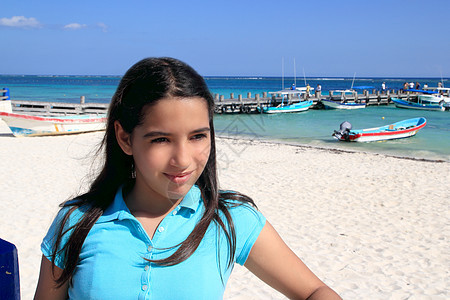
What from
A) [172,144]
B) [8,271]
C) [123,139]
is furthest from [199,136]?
[8,271]

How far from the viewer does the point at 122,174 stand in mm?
1339

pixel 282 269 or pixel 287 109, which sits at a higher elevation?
pixel 282 269

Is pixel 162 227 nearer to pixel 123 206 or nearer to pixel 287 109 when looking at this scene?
pixel 123 206

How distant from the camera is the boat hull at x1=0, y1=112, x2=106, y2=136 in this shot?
15438mm

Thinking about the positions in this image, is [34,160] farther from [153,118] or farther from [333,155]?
[153,118]

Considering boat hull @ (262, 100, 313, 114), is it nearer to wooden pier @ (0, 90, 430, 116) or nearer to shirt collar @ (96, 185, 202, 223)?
wooden pier @ (0, 90, 430, 116)

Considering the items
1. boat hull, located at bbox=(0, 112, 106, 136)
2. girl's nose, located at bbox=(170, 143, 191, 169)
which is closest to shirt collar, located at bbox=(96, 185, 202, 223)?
girl's nose, located at bbox=(170, 143, 191, 169)

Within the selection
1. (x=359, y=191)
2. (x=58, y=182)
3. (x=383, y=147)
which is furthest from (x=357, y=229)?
(x=383, y=147)

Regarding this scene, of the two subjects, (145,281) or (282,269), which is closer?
(145,281)

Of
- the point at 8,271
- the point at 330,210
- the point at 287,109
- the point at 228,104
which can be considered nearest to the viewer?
the point at 8,271

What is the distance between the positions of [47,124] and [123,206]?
54.2 feet

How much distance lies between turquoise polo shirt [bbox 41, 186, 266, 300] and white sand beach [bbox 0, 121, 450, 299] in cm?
79

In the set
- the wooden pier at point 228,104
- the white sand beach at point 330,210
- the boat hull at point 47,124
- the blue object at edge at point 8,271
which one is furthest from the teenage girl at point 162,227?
the wooden pier at point 228,104

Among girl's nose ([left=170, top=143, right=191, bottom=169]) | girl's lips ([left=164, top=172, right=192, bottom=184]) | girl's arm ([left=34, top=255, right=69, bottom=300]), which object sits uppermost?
girl's nose ([left=170, top=143, right=191, bottom=169])
